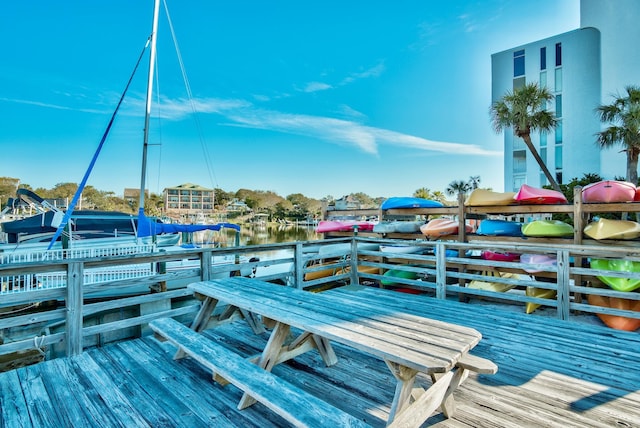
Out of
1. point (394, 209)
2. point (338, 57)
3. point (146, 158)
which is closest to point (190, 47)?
point (338, 57)

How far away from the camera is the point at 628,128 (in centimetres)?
1044

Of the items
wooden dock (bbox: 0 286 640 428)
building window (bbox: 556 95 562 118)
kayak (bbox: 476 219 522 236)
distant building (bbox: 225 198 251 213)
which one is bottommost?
wooden dock (bbox: 0 286 640 428)

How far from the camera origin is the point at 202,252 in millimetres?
3307

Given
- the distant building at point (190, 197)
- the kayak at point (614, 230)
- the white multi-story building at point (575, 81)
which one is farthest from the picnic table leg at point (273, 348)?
the distant building at point (190, 197)

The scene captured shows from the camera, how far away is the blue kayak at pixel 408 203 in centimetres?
479

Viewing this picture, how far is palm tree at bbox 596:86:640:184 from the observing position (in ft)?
33.4

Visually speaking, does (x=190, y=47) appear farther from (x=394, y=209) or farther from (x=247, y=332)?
(x=247, y=332)

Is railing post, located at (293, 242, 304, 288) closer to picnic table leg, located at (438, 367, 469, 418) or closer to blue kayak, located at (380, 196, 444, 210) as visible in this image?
blue kayak, located at (380, 196, 444, 210)

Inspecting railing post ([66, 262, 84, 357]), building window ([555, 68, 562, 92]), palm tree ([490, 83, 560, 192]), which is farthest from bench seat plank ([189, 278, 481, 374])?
building window ([555, 68, 562, 92])

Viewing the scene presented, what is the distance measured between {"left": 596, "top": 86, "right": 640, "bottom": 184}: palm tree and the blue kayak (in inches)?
384

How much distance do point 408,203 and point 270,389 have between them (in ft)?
13.2

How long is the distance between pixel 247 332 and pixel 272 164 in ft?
142

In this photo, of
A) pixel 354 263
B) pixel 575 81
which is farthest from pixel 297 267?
pixel 575 81

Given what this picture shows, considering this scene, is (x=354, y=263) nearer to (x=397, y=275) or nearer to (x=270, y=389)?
(x=397, y=275)
